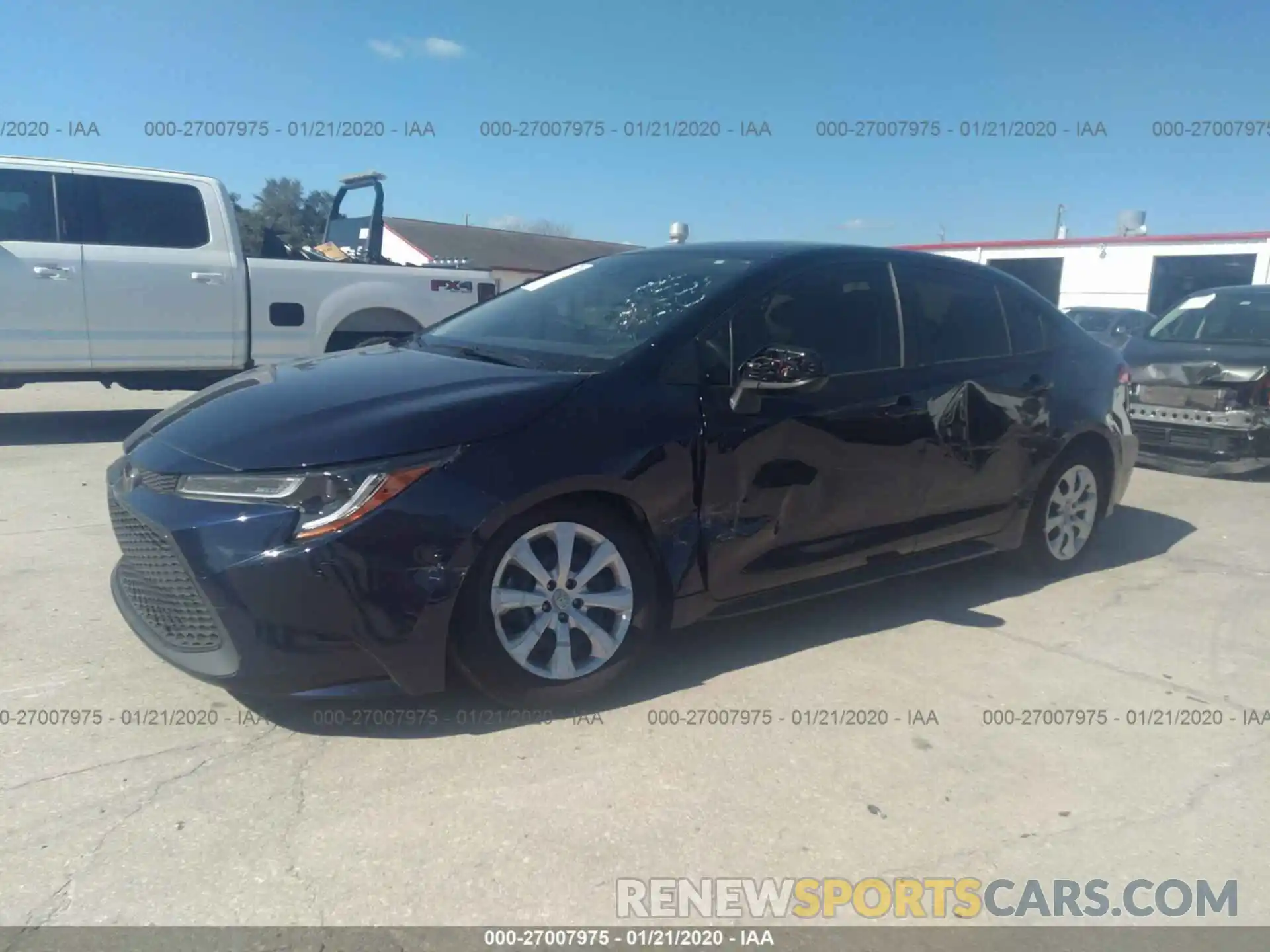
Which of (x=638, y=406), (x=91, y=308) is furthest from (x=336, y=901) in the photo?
(x=91, y=308)

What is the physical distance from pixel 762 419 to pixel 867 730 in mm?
1177

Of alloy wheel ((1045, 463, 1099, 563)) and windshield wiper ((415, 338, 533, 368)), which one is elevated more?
windshield wiper ((415, 338, 533, 368))

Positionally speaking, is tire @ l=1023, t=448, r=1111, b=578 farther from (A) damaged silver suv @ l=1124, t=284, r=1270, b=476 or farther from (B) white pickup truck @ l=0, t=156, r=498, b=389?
(B) white pickup truck @ l=0, t=156, r=498, b=389

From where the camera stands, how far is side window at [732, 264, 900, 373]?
3.95 metres

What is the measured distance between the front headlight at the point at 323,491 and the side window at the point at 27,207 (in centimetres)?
591

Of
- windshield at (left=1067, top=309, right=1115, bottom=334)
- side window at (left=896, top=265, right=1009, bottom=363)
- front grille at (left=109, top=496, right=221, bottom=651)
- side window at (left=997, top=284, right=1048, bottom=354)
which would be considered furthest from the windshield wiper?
windshield at (left=1067, top=309, right=1115, bottom=334)

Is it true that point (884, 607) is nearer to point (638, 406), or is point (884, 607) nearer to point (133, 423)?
point (638, 406)

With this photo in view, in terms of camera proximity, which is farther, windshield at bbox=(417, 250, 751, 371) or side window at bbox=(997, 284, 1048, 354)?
side window at bbox=(997, 284, 1048, 354)

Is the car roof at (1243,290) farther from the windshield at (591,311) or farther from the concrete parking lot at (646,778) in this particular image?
the windshield at (591,311)

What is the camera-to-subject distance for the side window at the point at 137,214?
777 centimetres

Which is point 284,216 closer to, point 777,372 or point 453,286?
point 453,286

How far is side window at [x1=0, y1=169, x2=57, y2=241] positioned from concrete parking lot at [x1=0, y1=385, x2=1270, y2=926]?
412 cm

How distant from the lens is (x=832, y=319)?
4.22 meters

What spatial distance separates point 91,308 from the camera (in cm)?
780
